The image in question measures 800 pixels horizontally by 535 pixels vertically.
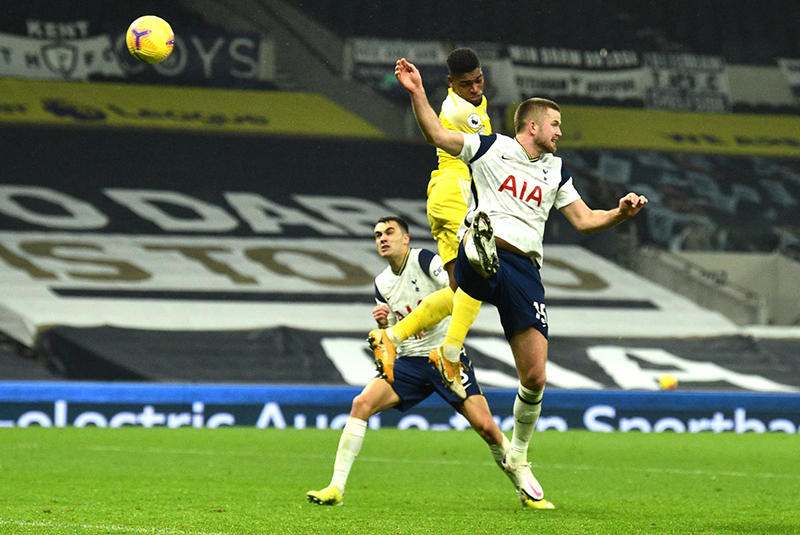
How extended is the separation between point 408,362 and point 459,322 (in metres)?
1.22

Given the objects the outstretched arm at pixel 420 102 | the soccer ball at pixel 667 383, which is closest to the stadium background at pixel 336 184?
the soccer ball at pixel 667 383

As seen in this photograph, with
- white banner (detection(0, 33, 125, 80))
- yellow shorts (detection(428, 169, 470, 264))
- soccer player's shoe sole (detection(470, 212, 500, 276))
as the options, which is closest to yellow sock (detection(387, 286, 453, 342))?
yellow shorts (detection(428, 169, 470, 264))

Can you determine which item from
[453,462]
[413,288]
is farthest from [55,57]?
[413,288]

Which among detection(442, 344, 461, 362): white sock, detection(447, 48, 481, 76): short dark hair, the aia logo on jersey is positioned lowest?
detection(442, 344, 461, 362): white sock

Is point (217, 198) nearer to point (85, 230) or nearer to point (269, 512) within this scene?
point (85, 230)

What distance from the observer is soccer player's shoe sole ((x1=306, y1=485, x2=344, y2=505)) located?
22.2 ft

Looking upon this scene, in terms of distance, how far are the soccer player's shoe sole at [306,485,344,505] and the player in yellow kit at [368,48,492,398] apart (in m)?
0.68

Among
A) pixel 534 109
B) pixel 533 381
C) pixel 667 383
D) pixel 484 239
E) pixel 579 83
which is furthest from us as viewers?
pixel 579 83

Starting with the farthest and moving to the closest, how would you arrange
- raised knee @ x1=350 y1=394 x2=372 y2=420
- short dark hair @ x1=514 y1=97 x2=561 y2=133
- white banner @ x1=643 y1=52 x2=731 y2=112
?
1. white banner @ x1=643 y1=52 x2=731 y2=112
2. raised knee @ x1=350 y1=394 x2=372 y2=420
3. short dark hair @ x1=514 y1=97 x2=561 y2=133

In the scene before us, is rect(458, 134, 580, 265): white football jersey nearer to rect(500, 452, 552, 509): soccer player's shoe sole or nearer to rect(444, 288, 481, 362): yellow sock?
rect(444, 288, 481, 362): yellow sock

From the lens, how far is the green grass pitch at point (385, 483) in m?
5.92

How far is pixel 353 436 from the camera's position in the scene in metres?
7.07

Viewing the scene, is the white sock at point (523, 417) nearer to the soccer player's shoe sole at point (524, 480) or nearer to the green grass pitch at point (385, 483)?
the soccer player's shoe sole at point (524, 480)

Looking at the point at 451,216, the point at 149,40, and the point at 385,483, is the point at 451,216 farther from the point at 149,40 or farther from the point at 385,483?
the point at 149,40
